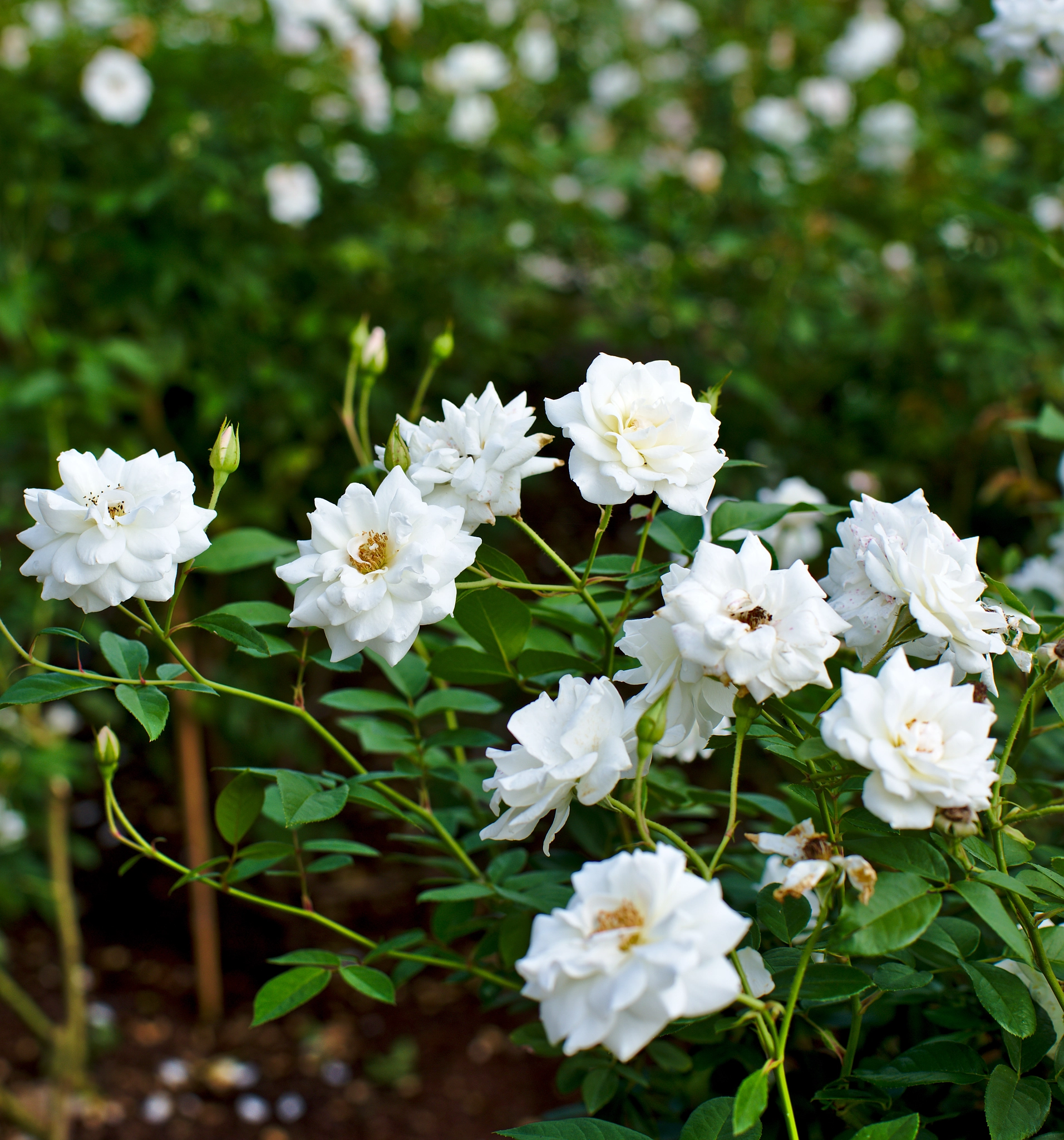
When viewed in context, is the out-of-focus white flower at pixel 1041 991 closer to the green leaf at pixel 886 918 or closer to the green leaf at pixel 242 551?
the green leaf at pixel 886 918

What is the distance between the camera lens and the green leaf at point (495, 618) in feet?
2.26

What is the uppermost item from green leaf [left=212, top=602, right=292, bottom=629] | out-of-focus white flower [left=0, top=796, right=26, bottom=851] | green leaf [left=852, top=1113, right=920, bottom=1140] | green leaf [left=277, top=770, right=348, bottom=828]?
green leaf [left=852, top=1113, right=920, bottom=1140]

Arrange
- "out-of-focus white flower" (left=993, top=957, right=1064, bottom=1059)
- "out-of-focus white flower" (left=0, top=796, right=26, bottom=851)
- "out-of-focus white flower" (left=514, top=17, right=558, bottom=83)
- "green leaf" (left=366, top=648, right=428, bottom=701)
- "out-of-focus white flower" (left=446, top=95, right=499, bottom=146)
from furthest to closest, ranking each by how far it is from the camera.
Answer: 1. "out-of-focus white flower" (left=514, top=17, right=558, bottom=83)
2. "out-of-focus white flower" (left=446, top=95, right=499, bottom=146)
3. "out-of-focus white flower" (left=0, top=796, right=26, bottom=851)
4. "green leaf" (left=366, top=648, right=428, bottom=701)
5. "out-of-focus white flower" (left=993, top=957, right=1064, bottom=1059)

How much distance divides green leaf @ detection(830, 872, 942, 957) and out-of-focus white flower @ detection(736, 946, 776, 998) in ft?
0.31

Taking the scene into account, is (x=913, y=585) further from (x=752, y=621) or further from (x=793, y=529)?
(x=793, y=529)

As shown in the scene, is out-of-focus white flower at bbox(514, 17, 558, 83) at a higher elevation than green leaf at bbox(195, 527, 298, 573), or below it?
higher

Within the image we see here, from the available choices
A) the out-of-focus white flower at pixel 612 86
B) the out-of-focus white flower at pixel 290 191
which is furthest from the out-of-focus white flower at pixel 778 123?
the out-of-focus white flower at pixel 290 191

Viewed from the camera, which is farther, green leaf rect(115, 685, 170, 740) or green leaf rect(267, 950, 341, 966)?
green leaf rect(267, 950, 341, 966)

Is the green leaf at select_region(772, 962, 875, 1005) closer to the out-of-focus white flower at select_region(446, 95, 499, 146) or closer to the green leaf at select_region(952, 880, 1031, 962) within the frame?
the green leaf at select_region(952, 880, 1031, 962)

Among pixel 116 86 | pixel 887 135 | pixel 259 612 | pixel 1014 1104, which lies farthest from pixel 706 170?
pixel 1014 1104

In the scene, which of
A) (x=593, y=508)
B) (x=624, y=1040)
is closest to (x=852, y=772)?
(x=624, y=1040)

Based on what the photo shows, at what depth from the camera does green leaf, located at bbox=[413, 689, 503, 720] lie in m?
0.84

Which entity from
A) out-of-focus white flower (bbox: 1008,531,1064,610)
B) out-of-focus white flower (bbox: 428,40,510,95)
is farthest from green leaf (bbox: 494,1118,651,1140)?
out-of-focus white flower (bbox: 428,40,510,95)

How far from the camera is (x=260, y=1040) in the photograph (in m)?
2.15
